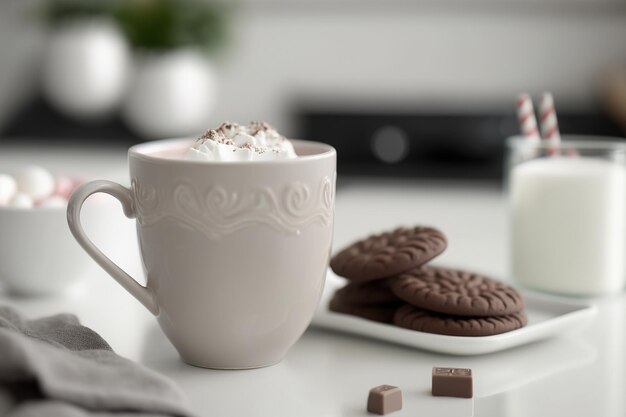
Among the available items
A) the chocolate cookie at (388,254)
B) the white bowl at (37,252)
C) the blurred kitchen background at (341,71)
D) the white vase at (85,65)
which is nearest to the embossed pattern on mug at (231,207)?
the chocolate cookie at (388,254)

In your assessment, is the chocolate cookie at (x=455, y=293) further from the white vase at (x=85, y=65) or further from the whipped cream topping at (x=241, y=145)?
the white vase at (x=85, y=65)

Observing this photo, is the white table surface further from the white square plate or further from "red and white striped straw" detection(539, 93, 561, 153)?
"red and white striped straw" detection(539, 93, 561, 153)

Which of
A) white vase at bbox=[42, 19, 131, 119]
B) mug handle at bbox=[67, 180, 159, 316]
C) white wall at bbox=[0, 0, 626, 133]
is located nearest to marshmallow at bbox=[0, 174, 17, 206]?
mug handle at bbox=[67, 180, 159, 316]

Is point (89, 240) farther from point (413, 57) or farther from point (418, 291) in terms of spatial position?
point (413, 57)

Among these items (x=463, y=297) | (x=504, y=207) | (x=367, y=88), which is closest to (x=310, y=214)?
(x=463, y=297)

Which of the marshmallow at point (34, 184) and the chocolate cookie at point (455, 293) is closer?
the chocolate cookie at point (455, 293)

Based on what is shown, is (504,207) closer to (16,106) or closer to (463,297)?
(463,297)
